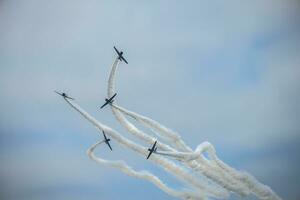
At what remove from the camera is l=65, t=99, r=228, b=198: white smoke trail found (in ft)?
51.8

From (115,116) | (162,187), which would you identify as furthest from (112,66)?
(162,187)

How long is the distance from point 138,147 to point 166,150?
99 cm

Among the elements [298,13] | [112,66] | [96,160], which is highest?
[298,13]

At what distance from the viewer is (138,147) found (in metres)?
15.8

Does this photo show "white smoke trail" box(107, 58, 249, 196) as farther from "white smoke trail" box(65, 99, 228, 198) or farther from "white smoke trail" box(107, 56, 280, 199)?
"white smoke trail" box(65, 99, 228, 198)

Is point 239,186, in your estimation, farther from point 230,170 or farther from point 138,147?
point 138,147

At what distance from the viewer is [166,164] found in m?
15.9

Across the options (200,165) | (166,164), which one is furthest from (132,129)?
(200,165)

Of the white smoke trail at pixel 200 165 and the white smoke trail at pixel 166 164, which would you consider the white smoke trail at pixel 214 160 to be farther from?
the white smoke trail at pixel 166 164

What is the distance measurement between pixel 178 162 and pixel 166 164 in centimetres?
43

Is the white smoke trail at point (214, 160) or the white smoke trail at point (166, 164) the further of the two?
the white smoke trail at point (166, 164)

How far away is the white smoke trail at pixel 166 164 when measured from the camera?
15797mm

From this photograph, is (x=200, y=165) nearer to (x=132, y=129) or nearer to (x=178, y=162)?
(x=178, y=162)

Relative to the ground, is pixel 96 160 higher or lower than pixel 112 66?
lower
